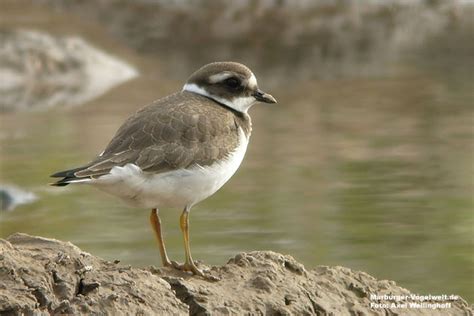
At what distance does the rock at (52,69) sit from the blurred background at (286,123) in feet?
0.11

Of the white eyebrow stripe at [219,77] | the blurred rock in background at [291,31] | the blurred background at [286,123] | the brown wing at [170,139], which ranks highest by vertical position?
the blurred rock in background at [291,31]

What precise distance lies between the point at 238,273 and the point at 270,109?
433 inches

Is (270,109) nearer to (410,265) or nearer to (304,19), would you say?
(304,19)

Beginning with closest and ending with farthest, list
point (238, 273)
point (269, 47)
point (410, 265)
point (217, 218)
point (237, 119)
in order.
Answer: point (238, 273)
point (237, 119)
point (410, 265)
point (217, 218)
point (269, 47)

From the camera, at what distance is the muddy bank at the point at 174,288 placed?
650 cm

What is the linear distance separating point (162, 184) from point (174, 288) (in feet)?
2.30

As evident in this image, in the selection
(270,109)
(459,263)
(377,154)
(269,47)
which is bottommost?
(459,263)

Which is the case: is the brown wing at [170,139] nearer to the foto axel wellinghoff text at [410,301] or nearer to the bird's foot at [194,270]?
the bird's foot at [194,270]

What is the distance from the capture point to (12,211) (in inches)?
496

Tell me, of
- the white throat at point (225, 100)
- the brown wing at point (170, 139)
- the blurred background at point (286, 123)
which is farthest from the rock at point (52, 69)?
the brown wing at point (170, 139)

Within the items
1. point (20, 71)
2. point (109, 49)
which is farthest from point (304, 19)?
point (20, 71)

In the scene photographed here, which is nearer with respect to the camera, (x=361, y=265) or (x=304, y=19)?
(x=361, y=265)

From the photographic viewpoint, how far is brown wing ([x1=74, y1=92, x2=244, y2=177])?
7.52 meters

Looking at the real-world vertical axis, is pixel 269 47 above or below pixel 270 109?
above
